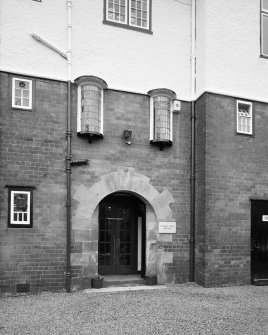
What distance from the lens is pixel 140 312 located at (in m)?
7.02

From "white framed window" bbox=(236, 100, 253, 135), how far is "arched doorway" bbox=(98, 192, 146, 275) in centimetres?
345

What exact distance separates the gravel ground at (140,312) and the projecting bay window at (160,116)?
378 cm

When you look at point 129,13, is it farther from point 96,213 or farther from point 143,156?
point 96,213

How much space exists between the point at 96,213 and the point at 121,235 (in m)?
1.52

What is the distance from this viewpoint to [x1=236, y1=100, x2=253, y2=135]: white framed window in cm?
1010

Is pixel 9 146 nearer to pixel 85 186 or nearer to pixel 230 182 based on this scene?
pixel 85 186

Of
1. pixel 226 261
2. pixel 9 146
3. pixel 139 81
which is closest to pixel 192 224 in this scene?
pixel 226 261

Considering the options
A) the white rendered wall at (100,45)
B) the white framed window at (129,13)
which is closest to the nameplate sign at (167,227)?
the white rendered wall at (100,45)

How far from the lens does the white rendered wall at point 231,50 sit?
32.1ft

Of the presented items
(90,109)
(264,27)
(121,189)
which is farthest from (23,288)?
(264,27)

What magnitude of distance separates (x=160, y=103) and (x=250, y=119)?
262 centimetres

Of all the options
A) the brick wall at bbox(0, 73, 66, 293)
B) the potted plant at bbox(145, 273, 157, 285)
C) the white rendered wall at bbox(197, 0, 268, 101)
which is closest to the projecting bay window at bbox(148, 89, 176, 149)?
Result: the white rendered wall at bbox(197, 0, 268, 101)

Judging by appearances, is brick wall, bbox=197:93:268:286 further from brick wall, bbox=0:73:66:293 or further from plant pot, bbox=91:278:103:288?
brick wall, bbox=0:73:66:293

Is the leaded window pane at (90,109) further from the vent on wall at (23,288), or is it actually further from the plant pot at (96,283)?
the vent on wall at (23,288)
